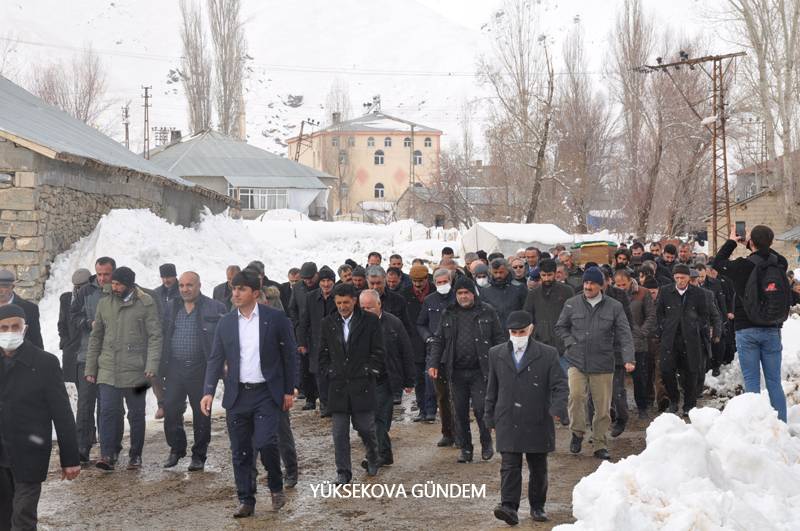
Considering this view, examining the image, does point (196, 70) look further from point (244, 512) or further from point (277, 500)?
point (244, 512)

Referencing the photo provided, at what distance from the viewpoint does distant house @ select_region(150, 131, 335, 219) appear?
5900 cm

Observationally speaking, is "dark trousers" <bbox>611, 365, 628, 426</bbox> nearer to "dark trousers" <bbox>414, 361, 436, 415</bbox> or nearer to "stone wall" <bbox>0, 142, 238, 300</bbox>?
"dark trousers" <bbox>414, 361, 436, 415</bbox>

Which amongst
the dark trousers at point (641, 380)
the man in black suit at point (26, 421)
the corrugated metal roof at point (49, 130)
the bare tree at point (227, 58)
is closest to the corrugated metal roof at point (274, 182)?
the bare tree at point (227, 58)

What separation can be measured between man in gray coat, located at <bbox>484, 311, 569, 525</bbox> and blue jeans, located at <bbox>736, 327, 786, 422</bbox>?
2.63m

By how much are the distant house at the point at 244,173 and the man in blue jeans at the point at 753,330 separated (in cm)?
5135

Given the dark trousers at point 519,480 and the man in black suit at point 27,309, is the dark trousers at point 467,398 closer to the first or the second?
the dark trousers at point 519,480

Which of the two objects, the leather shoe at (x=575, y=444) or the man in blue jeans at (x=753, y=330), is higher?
the man in blue jeans at (x=753, y=330)

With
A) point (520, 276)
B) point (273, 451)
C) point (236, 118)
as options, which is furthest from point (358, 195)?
point (273, 451)

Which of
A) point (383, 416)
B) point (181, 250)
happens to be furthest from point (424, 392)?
point (181, 250)

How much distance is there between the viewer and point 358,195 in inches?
4011

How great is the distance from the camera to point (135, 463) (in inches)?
372

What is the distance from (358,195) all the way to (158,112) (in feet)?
180

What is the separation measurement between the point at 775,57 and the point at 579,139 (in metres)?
17.1

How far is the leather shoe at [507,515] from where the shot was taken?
284 inches
